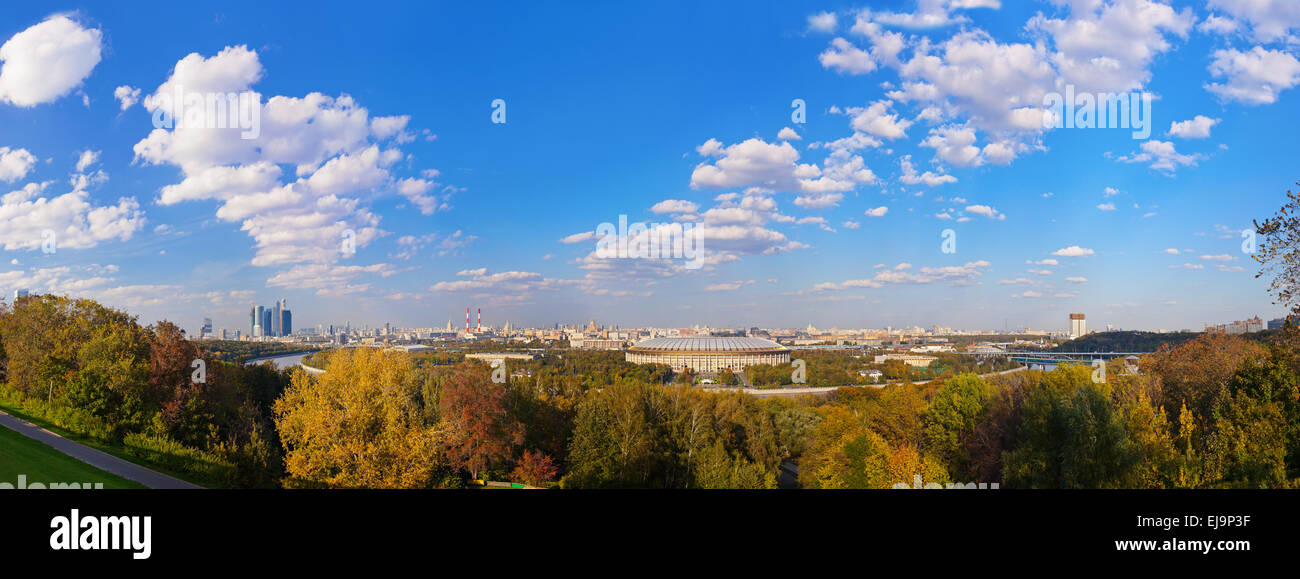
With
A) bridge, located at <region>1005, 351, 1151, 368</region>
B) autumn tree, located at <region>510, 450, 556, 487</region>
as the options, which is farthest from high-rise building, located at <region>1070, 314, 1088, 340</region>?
autumn tree, located at <region>510, 450, 556, 487</region>

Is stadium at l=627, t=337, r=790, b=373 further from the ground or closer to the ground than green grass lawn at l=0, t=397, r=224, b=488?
closer to the ground

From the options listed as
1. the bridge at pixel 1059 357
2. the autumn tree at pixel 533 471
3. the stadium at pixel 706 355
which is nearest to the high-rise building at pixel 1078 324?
the bridge at pixel 1059 357

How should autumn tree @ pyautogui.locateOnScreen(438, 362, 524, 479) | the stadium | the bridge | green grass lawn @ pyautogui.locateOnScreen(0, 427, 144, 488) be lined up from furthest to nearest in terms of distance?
the stadium → the bridge → autumn tree @ pyautogui.locateOnScreen(438, 362, 524, 479) → green grass lawn @ pyautogui.locateOnScreen(0, 427, 144, 488)

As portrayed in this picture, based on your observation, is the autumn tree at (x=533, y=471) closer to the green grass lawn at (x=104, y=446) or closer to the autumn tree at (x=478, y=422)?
the autumn tree at (x=478, y=422)

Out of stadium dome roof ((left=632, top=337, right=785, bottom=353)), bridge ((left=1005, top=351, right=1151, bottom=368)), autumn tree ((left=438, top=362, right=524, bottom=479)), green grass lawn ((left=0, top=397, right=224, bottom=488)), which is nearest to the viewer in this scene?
green grass lawn ((left=0, top=397, right=224, bottom=488))

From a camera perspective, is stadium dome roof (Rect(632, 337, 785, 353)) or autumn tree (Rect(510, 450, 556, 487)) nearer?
autumn tree (Rect(510, 450, 556, 487))

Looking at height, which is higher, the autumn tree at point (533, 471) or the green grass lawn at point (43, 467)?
the green grass lawn at point (43, 467)

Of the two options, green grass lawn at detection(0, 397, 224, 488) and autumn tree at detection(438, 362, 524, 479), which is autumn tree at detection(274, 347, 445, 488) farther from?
autumn tree at detection(438, 362, 524, 479)
